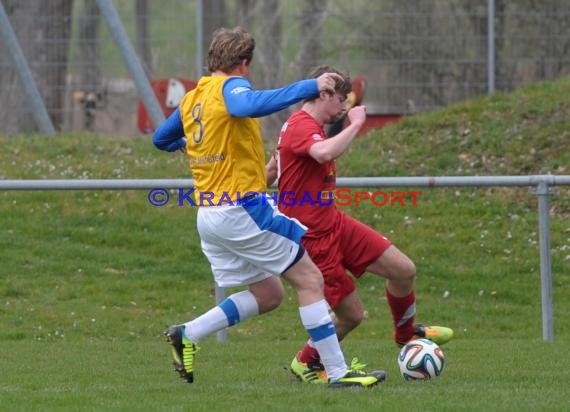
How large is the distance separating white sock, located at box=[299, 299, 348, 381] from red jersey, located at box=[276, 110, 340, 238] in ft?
2.13

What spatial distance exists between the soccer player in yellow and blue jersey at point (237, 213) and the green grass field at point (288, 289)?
30 centimetres

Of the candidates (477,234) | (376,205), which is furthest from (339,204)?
(477,234)

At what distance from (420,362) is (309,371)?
66 cm

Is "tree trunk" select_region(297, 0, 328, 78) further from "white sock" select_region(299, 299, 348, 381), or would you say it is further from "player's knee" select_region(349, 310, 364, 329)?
"white sock" select_region(299, 299, 348, 381)

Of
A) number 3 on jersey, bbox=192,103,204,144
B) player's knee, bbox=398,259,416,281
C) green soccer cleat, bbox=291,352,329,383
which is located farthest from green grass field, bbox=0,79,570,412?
number 3 on jersey, bbox=192,103,204,144

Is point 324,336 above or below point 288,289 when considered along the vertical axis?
above

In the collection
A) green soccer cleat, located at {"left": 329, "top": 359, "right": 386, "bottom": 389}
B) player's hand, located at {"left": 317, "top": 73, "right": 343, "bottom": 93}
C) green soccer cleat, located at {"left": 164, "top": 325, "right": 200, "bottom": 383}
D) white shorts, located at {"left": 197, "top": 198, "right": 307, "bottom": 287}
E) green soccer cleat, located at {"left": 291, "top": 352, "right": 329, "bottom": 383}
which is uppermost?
player's hand, located at {"left": 317, "top": 73, "right": 343, "bottom": 93}

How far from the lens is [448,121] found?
16.2 meters

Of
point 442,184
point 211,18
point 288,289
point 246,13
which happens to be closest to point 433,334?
point 442,184

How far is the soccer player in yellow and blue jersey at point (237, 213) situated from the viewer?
23.8 feet

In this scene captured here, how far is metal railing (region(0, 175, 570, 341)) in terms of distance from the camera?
968 cm

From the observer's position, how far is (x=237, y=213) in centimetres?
723

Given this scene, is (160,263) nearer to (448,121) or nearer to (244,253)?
(448,121)

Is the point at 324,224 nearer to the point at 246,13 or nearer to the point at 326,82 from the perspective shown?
the point at 326,82
